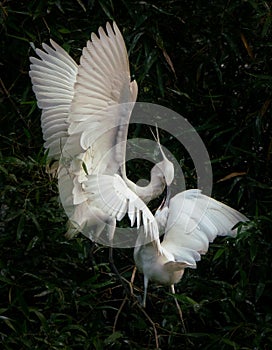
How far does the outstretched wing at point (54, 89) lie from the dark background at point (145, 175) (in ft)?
0.20

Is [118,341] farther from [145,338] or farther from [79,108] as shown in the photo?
[79,108]

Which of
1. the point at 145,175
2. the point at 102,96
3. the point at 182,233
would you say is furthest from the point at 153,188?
the point at 145,175

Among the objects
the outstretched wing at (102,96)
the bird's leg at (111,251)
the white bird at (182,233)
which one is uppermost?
the outstretched wing at (102,96)

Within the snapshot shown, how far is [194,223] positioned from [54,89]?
46 centimetres

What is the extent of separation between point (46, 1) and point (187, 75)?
408 millimetres

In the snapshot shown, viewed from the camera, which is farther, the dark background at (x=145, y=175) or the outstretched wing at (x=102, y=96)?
the dark background at (x=145, y=175)

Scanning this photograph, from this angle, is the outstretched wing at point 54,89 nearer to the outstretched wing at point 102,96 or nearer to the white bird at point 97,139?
the white bird at point 97,139

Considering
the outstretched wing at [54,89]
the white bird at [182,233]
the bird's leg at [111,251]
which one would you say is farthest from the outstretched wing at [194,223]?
the outstretched wing at [54,89]

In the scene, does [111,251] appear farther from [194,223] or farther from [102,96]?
[102,96]

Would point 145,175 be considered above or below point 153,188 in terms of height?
below

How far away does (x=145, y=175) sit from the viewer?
2662 mm

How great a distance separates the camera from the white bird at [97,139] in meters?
2.15

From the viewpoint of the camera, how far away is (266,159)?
102 inches

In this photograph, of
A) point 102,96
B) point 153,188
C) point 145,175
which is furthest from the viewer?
point 145,175
